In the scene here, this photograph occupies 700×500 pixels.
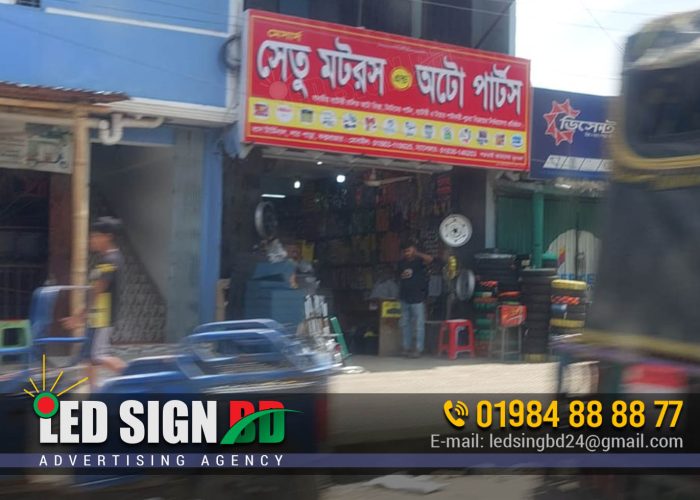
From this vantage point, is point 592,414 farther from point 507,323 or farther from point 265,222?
point 265,222

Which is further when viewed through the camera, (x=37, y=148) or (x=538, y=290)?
(x=538, y=290)

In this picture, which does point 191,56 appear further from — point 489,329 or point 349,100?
point 489,329

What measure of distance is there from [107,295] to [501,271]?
27.5ft

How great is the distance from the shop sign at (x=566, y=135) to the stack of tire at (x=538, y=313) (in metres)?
1.97

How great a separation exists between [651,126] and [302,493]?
9.99 feet

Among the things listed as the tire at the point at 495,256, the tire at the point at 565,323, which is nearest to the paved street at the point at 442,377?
the tire at the point at 565,323

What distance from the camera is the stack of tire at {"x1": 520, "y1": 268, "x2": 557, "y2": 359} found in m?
12.9

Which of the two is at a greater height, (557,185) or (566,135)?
(566,135)

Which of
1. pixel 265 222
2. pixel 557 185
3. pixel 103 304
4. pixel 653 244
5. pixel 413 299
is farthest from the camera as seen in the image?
pixel 557 185

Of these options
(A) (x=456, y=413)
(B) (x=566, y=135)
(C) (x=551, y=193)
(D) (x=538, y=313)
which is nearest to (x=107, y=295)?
(A) (x=456, y=413)

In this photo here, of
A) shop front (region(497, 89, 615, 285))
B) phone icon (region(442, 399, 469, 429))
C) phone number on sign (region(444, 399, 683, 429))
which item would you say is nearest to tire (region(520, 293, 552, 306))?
shop front (region(497, 89, 615, 285))

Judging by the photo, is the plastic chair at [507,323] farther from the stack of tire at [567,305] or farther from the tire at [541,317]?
the stack of tire at [567,305]

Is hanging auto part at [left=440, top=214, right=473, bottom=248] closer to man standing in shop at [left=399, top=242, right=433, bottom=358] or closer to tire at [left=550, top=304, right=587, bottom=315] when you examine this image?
man standing in shop at [left=399, top=242, right=433, bottom=358]

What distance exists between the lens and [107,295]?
6238 millimetres
